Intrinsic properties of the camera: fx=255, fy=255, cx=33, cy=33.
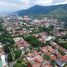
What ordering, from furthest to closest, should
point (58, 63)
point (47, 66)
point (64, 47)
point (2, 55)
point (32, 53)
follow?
point (64, 47)
point (2, 55)
point (32, 53)
point (58, 63)
point (47, 66)

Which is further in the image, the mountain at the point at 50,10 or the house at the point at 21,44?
Answer: the mountain at the point at 50,10

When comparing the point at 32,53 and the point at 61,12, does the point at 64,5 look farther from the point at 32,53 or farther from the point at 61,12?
the point at 32,53

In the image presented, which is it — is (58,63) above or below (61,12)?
above

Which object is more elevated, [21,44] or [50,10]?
[21,44]

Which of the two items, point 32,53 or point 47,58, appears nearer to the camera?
point 47,58

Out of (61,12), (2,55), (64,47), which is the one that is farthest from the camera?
(61,12)

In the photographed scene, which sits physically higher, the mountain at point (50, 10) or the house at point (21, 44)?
the house at point (21, 44)

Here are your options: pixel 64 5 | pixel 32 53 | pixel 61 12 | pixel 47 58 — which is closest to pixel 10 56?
pixel 32 53

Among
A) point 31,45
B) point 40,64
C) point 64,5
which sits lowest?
point 64,5

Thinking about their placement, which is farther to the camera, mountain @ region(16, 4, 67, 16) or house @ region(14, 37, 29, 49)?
mountain @ region(16, 4, 67, 16)

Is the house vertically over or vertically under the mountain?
over

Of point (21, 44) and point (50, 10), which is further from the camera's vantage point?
point (50, 10)
